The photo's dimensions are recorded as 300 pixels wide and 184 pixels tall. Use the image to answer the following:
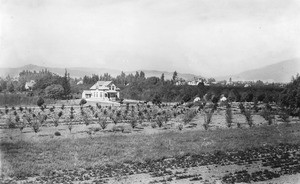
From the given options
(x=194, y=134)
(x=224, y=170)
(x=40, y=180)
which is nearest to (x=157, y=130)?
(x=194, y=134)

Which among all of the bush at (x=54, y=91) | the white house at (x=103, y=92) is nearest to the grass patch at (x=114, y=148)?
the bush at (x=54, y=91)

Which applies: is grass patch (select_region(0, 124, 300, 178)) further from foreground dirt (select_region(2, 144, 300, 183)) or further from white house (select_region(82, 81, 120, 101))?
white house (select_region(82, 81, 120, 101))

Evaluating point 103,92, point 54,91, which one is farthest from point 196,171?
point 103,92

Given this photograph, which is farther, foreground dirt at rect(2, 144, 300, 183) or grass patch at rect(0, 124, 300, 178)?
grass patch at rect(0, 124, 300, 178)

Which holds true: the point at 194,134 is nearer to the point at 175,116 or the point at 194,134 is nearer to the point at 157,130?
the point at 157,130

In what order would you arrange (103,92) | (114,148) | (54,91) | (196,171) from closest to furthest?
(196,171) < (114,148) < (54,91) < (103,92)

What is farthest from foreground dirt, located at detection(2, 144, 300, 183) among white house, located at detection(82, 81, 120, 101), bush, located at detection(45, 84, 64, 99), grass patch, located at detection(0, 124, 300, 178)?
white house, located at detection(82, 81, 120, 101)

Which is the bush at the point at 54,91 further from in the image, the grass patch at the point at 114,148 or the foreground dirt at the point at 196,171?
the foreground dirt at the point at 196,171

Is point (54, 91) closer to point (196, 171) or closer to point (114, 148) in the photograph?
point (114, 148)
